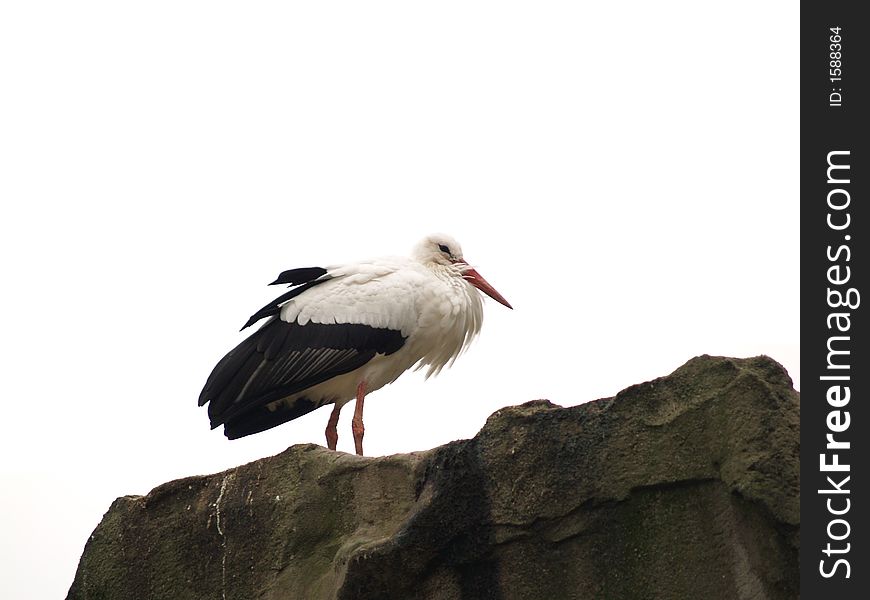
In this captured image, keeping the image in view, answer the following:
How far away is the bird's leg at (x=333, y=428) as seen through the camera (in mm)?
8852

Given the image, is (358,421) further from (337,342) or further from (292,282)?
(292,282)

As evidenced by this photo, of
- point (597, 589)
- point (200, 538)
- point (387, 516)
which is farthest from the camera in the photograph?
point (200, 538)

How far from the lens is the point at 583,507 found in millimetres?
5434

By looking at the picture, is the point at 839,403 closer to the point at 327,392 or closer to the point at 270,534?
the point at 270,534

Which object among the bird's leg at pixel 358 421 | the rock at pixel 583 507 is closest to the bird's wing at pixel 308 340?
the bird's leg at pixel 358 421

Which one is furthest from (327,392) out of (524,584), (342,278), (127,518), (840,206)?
(840,206)

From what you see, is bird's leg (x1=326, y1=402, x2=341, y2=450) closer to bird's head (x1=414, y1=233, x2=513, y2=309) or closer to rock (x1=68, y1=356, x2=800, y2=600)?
A: bird's head (x1=414, y1=233, x2=513, y2=309)

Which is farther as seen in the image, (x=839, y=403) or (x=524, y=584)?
(x=524, y=584)

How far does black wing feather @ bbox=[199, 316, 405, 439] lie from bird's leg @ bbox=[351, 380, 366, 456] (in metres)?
0.24

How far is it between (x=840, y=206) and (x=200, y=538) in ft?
10.7

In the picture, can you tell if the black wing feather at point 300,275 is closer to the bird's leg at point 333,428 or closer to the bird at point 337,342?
the bird at point 337,342

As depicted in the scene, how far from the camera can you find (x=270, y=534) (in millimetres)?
6156

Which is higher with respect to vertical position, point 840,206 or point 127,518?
point 840,206

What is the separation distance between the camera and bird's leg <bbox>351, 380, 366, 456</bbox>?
8.45 meters
